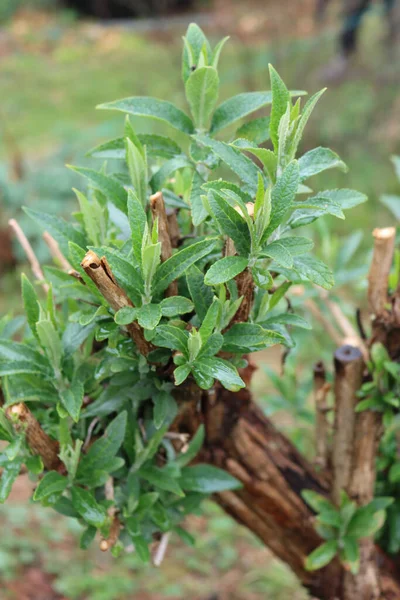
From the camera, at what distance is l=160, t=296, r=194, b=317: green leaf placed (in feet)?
2.43

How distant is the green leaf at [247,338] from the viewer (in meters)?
0.76

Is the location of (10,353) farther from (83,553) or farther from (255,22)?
(255,22)

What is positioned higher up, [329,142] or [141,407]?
[141,407]

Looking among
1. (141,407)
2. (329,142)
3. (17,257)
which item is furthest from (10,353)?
(329,142)

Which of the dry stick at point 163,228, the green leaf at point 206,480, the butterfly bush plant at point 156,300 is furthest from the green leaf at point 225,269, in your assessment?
the green leaf at point 206,480

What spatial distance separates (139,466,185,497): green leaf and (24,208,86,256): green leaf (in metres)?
0.35

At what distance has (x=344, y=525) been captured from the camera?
1.14 m

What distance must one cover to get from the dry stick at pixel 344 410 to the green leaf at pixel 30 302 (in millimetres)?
505

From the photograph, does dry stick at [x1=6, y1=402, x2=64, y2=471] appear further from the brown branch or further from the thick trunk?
the brown branch

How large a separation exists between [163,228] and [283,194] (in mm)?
158

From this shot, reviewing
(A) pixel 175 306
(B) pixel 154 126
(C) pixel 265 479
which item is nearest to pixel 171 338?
(A) pixel 175 306

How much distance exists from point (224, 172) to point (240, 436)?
10.9 feet

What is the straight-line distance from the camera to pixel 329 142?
445cm

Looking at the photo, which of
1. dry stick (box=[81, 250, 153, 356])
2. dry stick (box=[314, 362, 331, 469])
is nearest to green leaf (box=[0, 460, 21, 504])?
dry stick (box=[81, 250, 153, 356])
